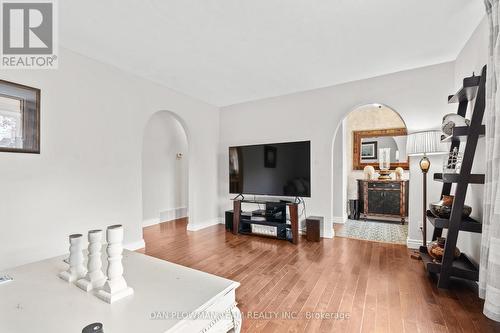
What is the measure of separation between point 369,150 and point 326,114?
237 centimetres

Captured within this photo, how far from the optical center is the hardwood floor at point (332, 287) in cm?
169

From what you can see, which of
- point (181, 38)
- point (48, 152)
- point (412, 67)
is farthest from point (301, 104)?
A: point (48, 152)

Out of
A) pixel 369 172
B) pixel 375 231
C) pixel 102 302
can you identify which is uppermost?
pixel 369 172

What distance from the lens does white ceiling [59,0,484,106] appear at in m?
1.99

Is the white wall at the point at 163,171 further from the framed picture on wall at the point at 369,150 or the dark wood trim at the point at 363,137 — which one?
the framed picture on wall at the point at 369,150

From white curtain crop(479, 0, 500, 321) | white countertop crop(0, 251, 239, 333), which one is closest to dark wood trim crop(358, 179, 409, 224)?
white curtain crop(479, 0, 500, 321)

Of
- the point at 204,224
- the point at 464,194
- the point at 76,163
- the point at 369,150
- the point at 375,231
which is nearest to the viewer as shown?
the point at 464,194

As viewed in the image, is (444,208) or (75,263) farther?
(444,208)

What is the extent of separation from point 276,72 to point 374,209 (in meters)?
3.70

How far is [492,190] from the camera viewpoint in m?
1.59

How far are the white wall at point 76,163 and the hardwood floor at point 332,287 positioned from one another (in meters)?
0.96

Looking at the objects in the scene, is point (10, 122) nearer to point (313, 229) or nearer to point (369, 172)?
point (313, 229)

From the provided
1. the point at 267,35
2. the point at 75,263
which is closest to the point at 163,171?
the point at 267,35

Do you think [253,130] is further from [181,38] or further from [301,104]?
[181,38]
